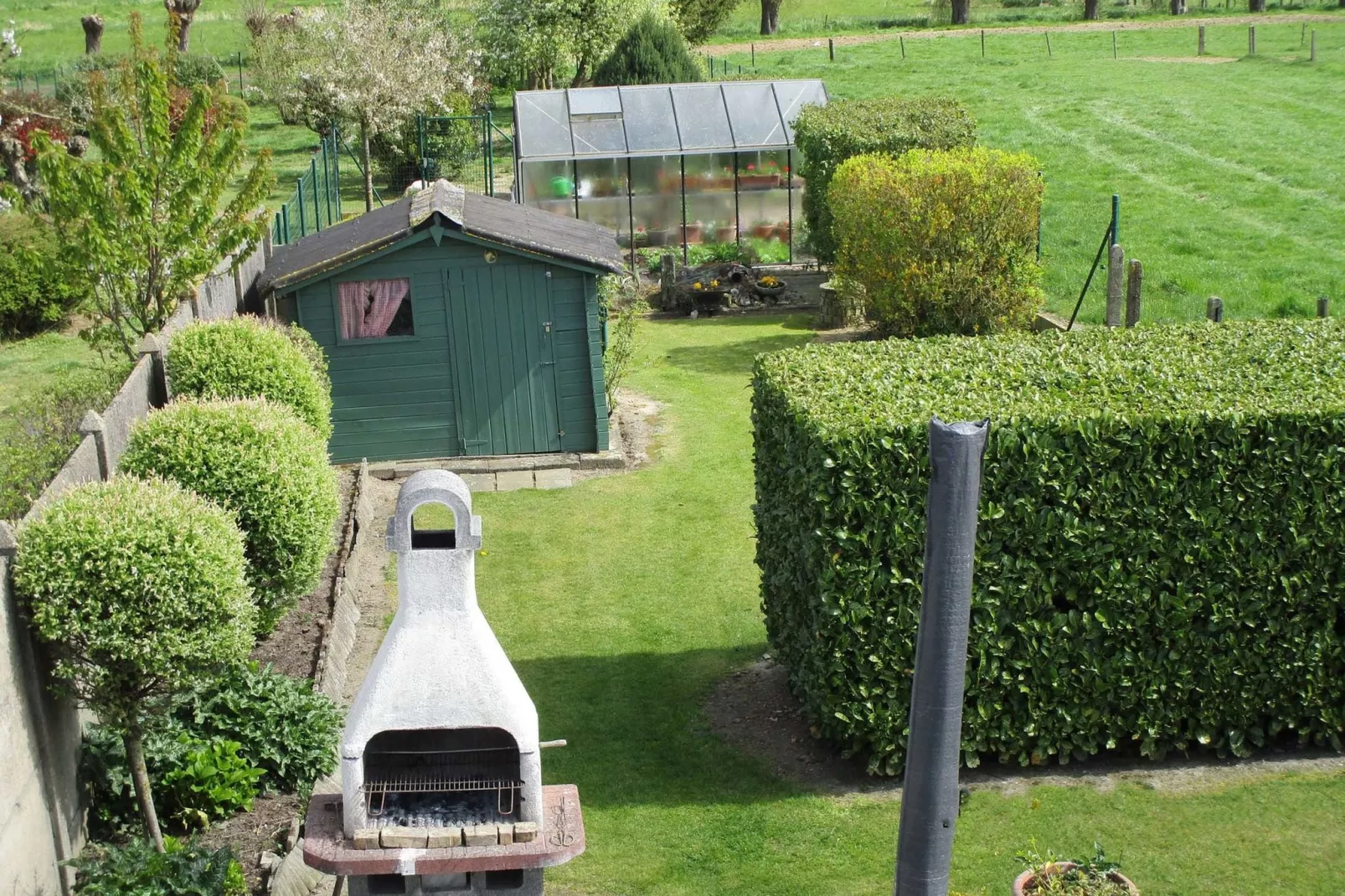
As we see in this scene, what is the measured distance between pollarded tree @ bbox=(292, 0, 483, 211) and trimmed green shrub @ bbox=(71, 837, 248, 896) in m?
24.0

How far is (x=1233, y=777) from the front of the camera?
870 centimetres

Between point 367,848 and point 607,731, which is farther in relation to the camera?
point 607,731

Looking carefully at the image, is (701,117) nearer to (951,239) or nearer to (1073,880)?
(951,239)

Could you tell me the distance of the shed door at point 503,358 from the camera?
50.1 ft

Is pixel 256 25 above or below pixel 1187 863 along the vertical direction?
above

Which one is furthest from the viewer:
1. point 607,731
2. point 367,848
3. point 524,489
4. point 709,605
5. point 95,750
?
point 524,489

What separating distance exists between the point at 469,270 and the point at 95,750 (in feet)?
27.4

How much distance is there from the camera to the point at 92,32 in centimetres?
5081

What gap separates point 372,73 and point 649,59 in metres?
8.04

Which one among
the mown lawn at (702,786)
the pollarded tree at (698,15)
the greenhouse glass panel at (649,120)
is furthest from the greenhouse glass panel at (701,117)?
the pollarded tree at (698,15)

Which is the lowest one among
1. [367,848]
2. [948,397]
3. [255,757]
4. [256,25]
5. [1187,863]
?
[1187,863]

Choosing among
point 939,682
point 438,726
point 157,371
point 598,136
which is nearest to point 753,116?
point 598,136

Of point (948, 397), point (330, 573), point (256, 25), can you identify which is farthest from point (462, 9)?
point (948, 397)

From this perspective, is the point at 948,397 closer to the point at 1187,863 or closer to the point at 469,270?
the point at 1187,863
